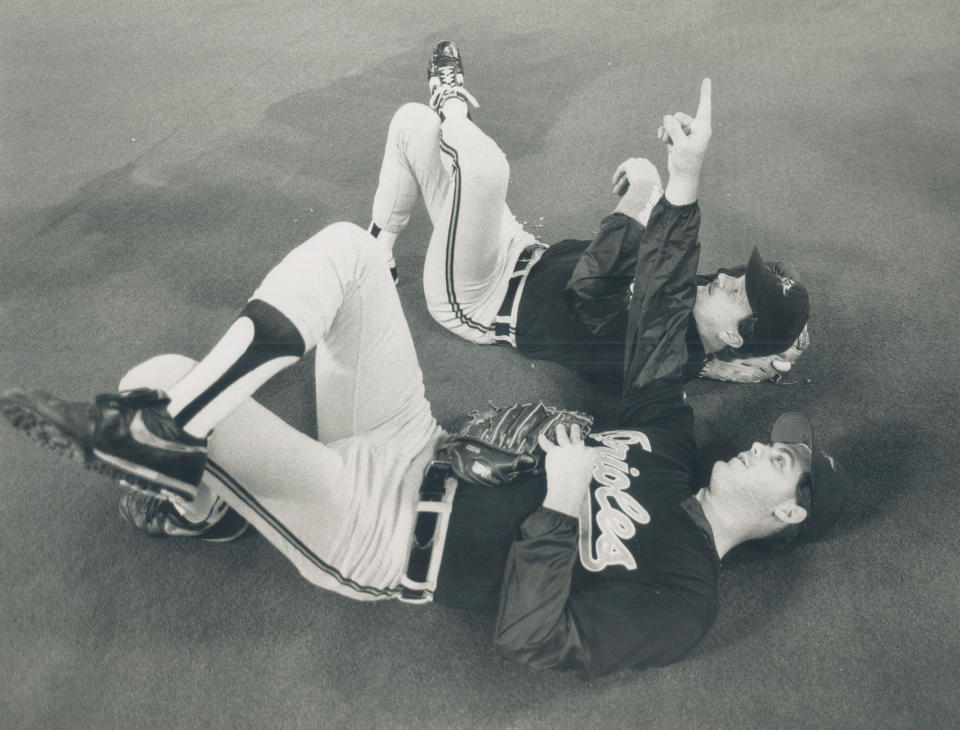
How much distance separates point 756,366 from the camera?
1.89 meters

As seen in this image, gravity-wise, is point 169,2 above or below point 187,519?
above

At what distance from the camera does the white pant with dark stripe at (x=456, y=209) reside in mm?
1745

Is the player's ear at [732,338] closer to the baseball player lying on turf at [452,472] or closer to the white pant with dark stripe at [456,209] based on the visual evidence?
the baseball player lying on turf at [452,472]

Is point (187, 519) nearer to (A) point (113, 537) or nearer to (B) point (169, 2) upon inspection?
(A) point (113, 537)

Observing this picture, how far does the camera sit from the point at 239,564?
168 cm

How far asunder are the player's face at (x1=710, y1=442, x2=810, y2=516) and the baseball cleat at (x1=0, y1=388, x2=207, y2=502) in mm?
1136

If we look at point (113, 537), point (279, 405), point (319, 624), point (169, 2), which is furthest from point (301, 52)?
point (319, 624)

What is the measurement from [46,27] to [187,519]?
3288 millimetres

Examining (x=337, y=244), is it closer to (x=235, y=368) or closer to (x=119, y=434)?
(x=235, y=368)

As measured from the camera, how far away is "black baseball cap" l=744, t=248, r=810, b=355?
1.69m

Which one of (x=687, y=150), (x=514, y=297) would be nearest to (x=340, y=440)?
(x=514, y=297)

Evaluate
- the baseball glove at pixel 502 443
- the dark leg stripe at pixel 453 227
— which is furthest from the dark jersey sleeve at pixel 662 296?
the dark leg stripe at pixel 453 227

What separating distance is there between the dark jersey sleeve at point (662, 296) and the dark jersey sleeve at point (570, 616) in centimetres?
54

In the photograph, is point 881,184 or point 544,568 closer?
point 544,568
